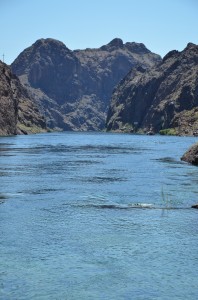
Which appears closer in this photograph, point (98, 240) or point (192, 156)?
point (98, 240)

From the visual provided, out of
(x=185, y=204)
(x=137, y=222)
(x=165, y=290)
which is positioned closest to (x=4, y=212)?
(x=137, y=222)

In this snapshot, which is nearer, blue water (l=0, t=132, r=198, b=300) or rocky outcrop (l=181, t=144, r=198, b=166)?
blue water (l=0, t=132, r=198, b=300)

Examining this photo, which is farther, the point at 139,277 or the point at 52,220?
the point at 52,220

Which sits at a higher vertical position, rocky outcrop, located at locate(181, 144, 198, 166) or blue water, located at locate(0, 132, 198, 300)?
rocky outcrop, located at locate(181, 144, 198, 166)

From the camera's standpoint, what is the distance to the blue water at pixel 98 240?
1056 inches

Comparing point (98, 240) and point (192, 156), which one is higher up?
point (192, 156)

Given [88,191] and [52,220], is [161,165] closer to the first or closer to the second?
[88,191]

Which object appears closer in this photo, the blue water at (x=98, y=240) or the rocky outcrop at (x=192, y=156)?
the blue water at (x=98, y=240)

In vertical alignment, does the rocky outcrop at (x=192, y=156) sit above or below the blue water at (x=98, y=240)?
above

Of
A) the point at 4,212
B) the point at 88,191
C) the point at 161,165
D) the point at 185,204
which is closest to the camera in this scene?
the point at 4,212

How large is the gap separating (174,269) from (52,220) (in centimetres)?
1649

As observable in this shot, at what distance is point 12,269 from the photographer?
29.2 m

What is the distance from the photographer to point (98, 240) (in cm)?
3612

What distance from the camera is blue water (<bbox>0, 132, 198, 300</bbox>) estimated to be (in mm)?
26828
